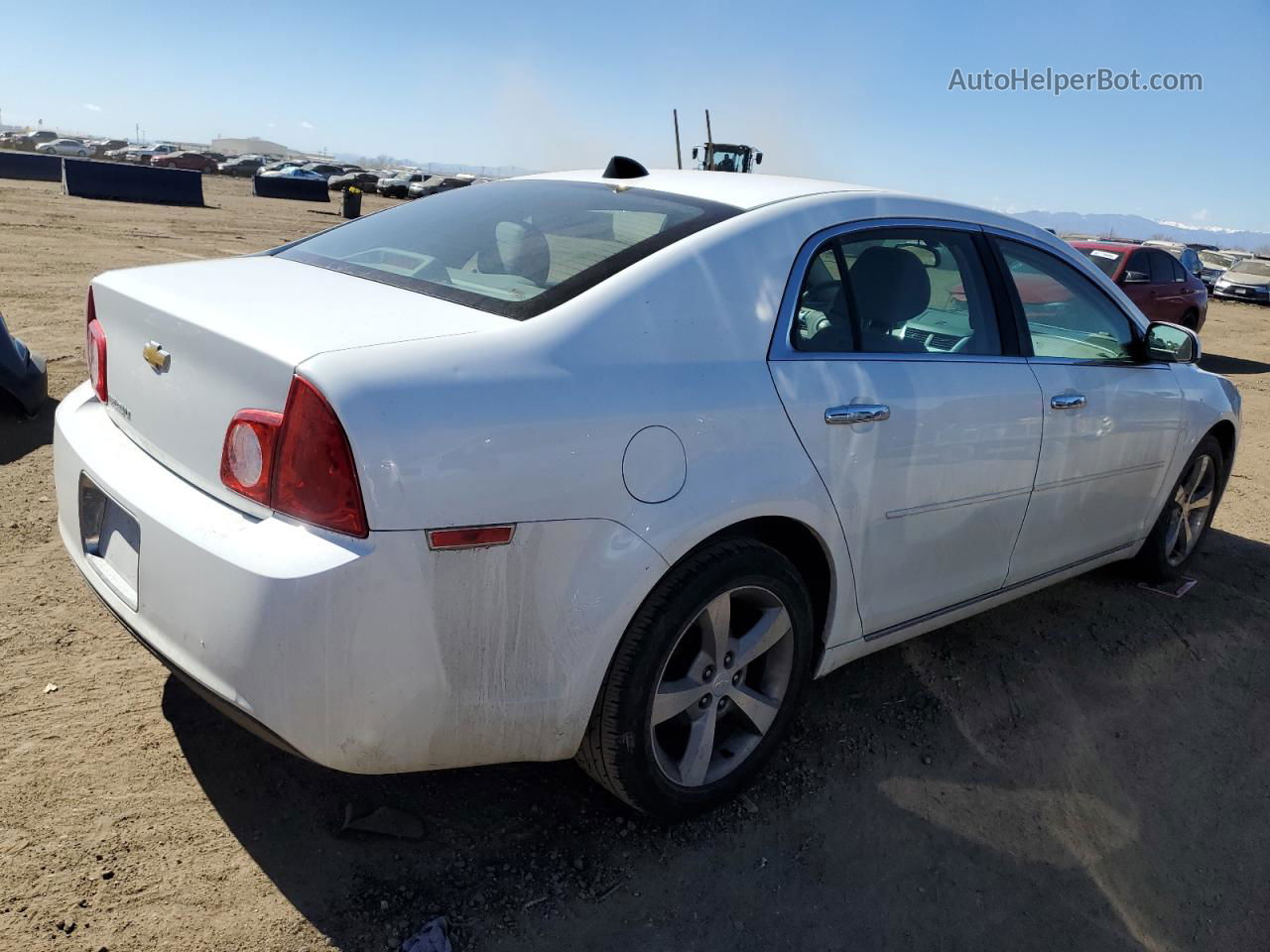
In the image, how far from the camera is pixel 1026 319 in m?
3.29

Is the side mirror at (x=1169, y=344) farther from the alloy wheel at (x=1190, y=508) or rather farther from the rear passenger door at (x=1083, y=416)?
Result: the alloy wheel at (x=1190, y=508)

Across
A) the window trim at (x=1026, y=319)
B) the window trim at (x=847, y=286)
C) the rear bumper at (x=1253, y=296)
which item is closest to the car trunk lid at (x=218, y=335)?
the window trim at (x=847, y=286)

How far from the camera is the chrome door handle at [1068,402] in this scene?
3234mm

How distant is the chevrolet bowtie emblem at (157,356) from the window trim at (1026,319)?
2.58m

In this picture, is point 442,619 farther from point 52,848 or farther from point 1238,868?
point 1238,868

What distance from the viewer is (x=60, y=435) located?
2590 millimetres

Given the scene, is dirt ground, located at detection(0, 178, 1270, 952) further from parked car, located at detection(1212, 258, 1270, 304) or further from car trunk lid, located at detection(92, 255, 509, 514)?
parked car, located at detection(1212, 258, 1270, 304)

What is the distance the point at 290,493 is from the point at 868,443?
1.50m

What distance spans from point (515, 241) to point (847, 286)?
3.12 feet

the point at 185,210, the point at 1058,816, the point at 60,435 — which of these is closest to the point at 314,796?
the point at 60,435

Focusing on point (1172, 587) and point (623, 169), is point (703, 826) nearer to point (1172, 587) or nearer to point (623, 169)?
point (623, 169)

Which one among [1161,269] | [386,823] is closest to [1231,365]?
[1161,269]

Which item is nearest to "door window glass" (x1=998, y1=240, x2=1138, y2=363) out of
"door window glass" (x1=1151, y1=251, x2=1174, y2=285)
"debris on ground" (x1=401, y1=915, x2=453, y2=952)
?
"debris on ground" (x1=401, y1=915, x2=453, y2=952)

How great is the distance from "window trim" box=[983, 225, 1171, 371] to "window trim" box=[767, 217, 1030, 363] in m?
0.07
